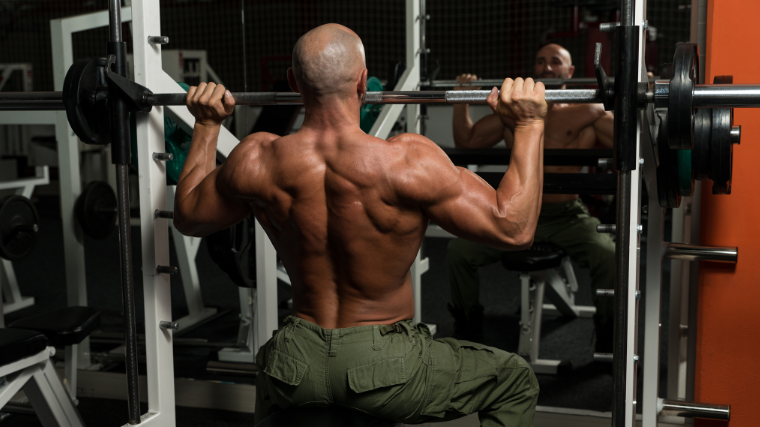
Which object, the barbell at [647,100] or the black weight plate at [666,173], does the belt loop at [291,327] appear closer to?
the barbell at [647,100]

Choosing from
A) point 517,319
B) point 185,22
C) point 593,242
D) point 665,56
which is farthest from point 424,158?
point 185,22

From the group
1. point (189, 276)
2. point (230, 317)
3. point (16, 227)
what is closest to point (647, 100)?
point (16, 227)

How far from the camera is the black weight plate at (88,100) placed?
1.62 meters

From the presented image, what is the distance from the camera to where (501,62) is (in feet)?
30.6

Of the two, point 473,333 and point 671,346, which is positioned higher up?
point 671,346

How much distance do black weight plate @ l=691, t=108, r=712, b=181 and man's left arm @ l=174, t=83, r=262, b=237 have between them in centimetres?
92

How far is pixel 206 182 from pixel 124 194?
318 millimetres

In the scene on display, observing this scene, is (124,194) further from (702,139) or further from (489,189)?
(702,139)

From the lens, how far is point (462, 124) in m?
3.45

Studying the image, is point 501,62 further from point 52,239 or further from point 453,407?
point 453,407

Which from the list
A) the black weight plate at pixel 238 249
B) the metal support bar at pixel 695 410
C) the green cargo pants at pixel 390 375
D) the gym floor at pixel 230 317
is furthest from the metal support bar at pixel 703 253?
the black weight plate at pixel 238 249

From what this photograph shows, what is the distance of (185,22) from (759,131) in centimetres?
Answer: 1028

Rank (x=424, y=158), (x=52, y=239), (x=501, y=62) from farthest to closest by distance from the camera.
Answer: (x=501, y=62)
(x=52, y=239)
(x=424, y=158)

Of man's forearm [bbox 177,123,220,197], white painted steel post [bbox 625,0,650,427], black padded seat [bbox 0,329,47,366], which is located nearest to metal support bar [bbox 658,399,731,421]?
white painted steel post [bbox 625,0,650,427]
